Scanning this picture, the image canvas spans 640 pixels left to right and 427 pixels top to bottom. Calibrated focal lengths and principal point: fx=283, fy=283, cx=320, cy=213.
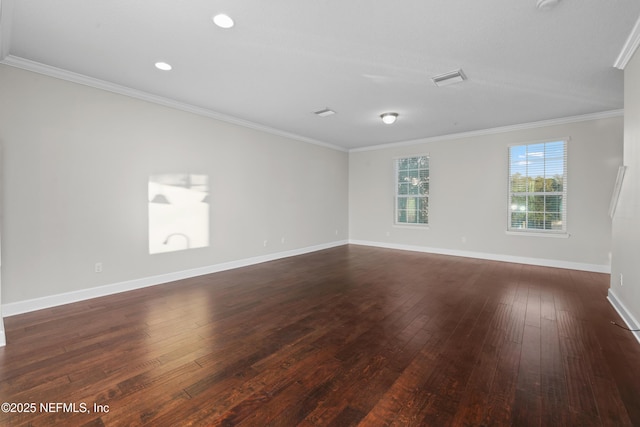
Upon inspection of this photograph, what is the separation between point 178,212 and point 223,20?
9.39 feet

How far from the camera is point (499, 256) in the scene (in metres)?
5.73

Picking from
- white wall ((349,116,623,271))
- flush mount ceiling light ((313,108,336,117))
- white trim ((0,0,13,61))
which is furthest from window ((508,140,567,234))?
white trim ((0,0,13,61))

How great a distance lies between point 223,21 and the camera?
7.68ft

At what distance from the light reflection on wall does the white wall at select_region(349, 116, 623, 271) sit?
438 centimetres

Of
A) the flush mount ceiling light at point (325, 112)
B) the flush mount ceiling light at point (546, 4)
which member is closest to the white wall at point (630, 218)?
the flush mount ceiling light at point (546, 4)

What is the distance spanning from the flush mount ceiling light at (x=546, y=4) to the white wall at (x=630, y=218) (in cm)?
127

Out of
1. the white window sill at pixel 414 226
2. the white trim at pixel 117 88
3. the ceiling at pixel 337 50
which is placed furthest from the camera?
the white window sill at pixel 414 226

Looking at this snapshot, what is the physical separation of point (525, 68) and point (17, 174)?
18.4 ft

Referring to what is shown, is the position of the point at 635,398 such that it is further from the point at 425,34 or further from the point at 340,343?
the point at 425,34

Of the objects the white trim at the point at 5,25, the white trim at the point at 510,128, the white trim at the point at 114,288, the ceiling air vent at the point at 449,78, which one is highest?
the white trim at the point at 510,128

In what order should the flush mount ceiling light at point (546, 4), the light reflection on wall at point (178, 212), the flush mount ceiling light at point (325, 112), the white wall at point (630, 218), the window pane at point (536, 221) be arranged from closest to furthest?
the flush mount ceiling light at point (546, 4), the white wall at point (630, 218), the light reflection on wall at point (178, 212), the flush mount ceiling light at point (325, 112), the window pane at point (536, 221)

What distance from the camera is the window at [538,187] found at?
5137mm

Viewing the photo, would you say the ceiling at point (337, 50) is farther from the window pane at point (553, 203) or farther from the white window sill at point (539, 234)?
the white window sill at point (539, 234)

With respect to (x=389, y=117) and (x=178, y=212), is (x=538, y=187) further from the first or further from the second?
(x=178, y=212)
